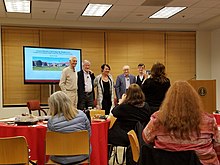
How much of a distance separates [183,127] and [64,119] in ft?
5.19

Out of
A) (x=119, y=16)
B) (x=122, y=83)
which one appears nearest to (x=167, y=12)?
(x=119, y=16)

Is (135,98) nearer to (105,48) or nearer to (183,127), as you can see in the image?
(183,127)

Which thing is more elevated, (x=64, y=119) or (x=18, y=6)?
(x=18, y=6)

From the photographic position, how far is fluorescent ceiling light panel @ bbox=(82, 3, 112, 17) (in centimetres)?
713

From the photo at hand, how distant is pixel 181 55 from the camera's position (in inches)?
396

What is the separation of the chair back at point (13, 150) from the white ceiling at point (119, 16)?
436 cm

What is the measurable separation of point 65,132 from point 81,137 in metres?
0.19

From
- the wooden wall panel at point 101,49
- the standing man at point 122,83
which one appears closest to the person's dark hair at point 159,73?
the standing man at point 122,83

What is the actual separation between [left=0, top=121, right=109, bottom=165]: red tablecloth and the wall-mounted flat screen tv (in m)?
4.23

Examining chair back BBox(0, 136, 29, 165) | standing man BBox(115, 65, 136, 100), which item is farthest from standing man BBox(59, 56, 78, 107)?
chair back BBox(0, 136, 29, 165)

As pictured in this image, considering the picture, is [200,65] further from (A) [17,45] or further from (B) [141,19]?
(A) [17,45]

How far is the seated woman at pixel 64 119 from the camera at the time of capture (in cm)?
336

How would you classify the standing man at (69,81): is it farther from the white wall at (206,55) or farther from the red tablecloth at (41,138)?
the white wall at (206,55)

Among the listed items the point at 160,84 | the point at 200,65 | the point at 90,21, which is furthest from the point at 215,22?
the point at 160,84
